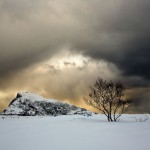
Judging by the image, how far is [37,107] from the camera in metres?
61.2

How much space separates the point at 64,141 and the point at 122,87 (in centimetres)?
1918

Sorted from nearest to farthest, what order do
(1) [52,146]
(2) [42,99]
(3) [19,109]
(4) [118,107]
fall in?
1. (1) [52,146]
2. (4) [118,107]
3. (3) [19,109]
4. (2) [42,99]

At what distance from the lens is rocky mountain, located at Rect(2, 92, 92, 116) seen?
2335 inches

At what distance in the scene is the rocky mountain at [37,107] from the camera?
195 ft

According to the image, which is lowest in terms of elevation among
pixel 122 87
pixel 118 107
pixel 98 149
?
pixel 98 149

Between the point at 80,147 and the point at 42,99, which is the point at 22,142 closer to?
the point at 80,147

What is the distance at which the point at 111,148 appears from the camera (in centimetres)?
1147

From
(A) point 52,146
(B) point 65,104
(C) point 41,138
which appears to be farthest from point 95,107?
(B) point 65,104

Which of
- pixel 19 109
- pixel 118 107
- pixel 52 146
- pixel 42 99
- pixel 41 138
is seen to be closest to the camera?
pixel 52 146

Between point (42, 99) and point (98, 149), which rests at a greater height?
point (42, 99)

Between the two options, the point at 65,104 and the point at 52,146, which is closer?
the point at 52,146

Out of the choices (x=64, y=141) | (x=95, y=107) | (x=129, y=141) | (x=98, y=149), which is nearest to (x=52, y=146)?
(x=64, y=141)

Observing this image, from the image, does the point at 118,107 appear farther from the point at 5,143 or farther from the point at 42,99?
the point at 42,99

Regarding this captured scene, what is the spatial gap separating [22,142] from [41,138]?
4.51 ft
